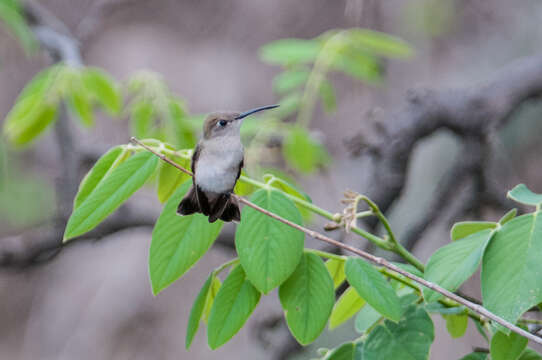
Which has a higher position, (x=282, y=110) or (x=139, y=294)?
(x=282, y=110)

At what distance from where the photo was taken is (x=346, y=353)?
0.90m

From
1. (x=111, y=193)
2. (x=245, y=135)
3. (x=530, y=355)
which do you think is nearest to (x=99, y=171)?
(x=111, y=193)

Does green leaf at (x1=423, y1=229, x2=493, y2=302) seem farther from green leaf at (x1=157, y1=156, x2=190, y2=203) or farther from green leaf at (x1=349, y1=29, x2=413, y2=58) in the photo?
green leaf at (x1=349, y1=29, x2=413, y2=58)

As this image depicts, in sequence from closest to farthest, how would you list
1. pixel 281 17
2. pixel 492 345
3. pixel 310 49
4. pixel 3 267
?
pixel 492 345 < pixel 310 49 < pixel 3 267 < pixel 281 17

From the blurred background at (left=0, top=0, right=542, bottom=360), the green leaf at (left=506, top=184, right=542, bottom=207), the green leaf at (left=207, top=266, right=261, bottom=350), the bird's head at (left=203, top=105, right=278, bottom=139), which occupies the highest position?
the green leaf at (left=506, top=184, right=542, bottom=207)

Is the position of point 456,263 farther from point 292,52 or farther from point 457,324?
point 292,52

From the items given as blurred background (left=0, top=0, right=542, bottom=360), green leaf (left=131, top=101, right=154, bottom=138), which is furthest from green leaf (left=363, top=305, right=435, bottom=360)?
green leaf (left=131, top=101, right=154, bottom=138)

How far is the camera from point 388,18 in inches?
129

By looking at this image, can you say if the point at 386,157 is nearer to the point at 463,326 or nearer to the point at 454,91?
the point at 454,91

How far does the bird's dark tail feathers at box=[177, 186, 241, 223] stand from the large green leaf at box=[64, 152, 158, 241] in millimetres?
69

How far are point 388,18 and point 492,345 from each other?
109 inches

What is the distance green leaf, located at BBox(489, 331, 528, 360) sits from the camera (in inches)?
30.3

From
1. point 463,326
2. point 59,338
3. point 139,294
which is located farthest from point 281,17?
point 463,326

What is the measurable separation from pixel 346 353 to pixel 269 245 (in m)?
0.23
